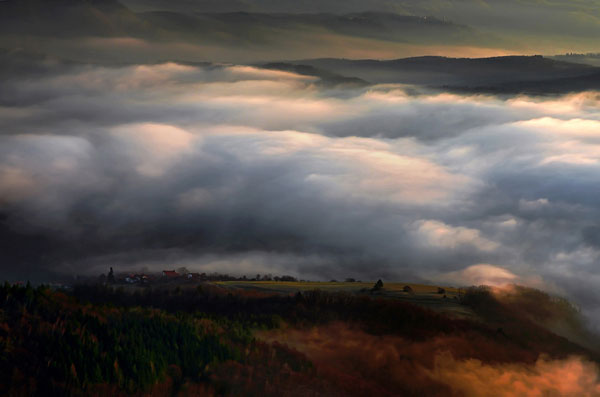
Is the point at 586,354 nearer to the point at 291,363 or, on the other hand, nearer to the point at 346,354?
the point at 346,354

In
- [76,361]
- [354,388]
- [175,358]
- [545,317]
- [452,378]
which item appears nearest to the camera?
[76,361]

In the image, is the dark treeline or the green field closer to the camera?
the dark treeline

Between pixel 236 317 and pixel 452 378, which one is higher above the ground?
pixel 236 317

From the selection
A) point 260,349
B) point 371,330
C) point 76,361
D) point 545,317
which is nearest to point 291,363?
point 260,349

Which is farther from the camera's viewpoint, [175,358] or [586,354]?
[586,354]

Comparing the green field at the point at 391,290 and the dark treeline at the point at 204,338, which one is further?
the green field at the point at 391,290

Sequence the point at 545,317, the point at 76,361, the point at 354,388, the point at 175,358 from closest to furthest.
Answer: the point at 76,361, the point at 175,358, the point at 354,388, the point at 545,317

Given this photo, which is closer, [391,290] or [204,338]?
[204,338]
